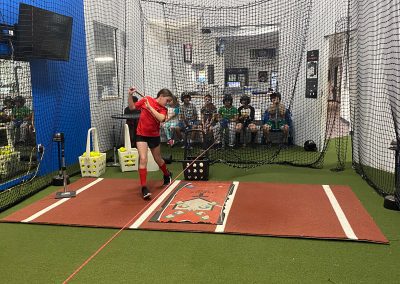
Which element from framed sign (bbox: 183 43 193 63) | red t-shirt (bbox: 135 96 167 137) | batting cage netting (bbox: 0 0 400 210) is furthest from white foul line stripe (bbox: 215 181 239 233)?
framed sign (bbox: 183 43 193 63)

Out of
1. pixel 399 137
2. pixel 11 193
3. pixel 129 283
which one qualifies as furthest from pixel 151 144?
pixel 399 137

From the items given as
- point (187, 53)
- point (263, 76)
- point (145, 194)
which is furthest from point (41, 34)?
point (263, 76)

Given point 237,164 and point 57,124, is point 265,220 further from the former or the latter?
point 57,124

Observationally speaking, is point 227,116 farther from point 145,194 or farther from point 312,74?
point 145,194

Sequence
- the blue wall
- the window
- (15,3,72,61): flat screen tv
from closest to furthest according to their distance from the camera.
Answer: (15,3,72,61): flat screen tv < the blue wall < the window

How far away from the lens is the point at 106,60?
7.41 meters

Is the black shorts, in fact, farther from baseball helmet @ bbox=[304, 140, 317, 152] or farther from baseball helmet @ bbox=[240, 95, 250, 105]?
baseball helmet @ bbox=[304, 140, 317, 152]

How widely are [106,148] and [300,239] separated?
509cm

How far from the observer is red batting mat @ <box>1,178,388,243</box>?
346cm

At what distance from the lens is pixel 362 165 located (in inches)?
232

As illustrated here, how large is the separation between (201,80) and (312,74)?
2.16m

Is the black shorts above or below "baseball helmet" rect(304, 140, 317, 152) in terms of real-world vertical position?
above

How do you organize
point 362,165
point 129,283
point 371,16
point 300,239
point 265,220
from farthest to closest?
point 362,165 → point 371,16 → point 265,220 → point 300,239 → point 129,283

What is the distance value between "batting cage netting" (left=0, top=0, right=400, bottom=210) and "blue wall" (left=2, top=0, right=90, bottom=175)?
2cm
